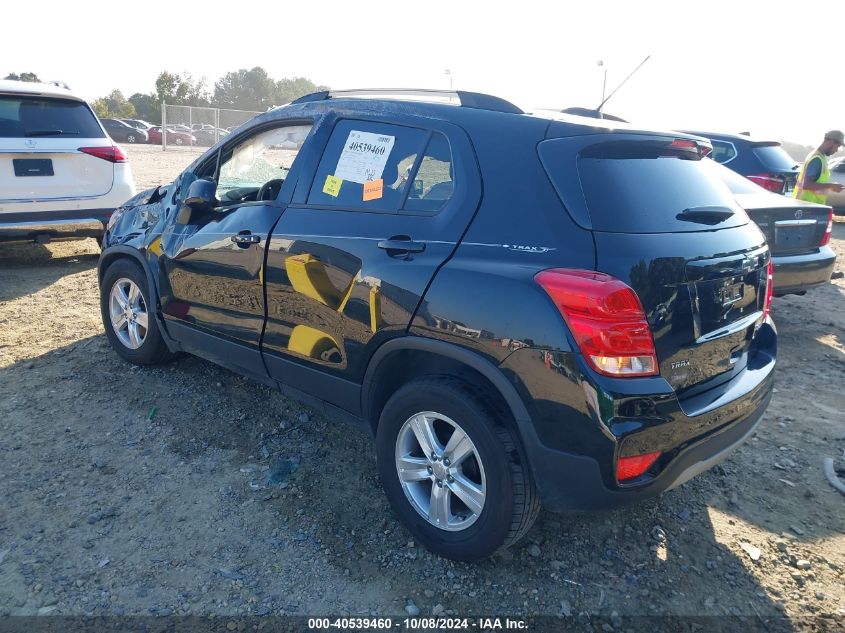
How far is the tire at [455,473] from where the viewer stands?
2.50 m

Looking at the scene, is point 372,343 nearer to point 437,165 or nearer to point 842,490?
point 437,165

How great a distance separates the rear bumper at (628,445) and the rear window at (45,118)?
6.23 metres

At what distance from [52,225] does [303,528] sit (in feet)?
16.9

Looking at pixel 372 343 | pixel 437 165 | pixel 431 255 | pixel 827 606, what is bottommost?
pixel 827 606

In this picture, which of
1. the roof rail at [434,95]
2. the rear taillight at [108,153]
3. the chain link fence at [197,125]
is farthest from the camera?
the chain link fence at [197,125]

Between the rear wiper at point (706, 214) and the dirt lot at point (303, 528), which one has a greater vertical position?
the rear wiper at point (706, 214)

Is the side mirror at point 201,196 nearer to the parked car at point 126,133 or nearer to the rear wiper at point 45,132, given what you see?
the rear wiper at point 45,132

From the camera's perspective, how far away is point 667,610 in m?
2.60

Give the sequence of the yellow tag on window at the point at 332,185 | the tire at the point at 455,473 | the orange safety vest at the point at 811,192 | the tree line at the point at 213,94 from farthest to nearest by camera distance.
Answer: the tree line at the point at 213,94 < the orange safety vest at the point at 811,192 < the yellow tag on window at the point at 332,185 < the tire at the point at 455,473

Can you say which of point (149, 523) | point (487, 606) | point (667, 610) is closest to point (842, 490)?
point (667, 610)

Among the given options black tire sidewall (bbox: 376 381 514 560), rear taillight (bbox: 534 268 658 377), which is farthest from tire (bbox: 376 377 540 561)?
rear taillight (bbox: 534 268 658 377)

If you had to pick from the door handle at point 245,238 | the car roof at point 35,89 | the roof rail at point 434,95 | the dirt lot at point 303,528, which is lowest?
the dirt lot at point 303,528

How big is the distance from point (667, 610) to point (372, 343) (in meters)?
1.61

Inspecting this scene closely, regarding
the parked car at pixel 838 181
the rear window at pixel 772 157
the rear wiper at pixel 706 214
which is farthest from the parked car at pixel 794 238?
the parked car at pixel 838 181
